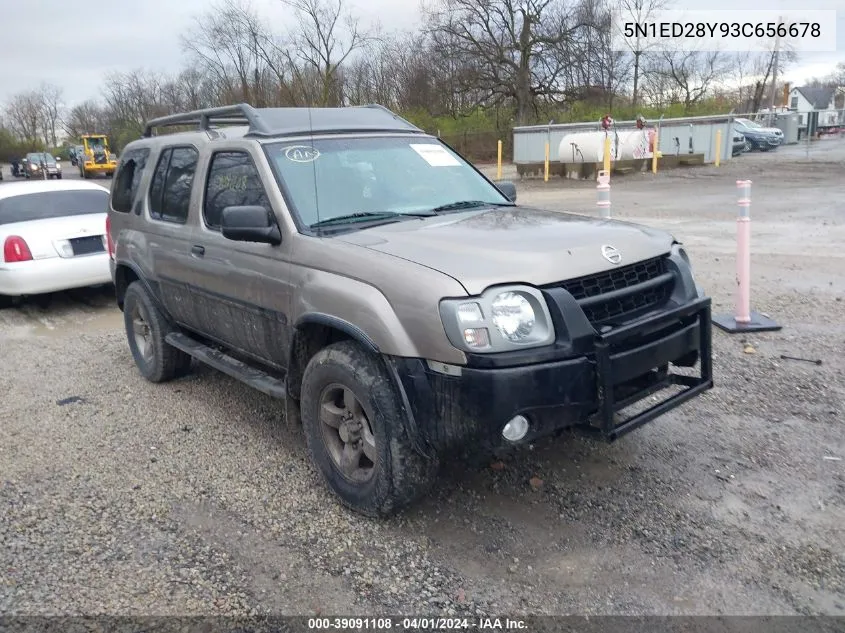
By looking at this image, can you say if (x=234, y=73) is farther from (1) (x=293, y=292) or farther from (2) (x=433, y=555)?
(2) (x=433, y=555)

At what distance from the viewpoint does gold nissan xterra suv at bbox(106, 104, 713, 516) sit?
310cm

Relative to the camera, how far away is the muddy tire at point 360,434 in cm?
333

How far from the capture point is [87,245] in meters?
8.48

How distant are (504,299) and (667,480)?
1.57 m

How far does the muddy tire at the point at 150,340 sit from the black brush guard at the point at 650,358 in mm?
3617

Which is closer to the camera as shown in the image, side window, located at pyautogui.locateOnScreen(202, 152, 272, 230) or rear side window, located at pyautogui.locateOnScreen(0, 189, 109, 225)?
side window, located at pyautogui.locateOnScreen(202, 152, 272, 230)

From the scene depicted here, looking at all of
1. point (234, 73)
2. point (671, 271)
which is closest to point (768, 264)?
point (671, 271)

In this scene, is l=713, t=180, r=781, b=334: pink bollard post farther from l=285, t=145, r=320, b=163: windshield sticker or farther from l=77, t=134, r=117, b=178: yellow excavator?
l=77, t=134, r=117, b=178: yellow excavator

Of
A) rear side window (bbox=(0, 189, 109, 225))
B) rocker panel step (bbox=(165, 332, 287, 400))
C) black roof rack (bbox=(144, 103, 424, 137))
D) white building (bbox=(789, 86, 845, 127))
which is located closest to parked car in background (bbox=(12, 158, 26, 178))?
rear side window (bbox=(0, 189, 109, 225))

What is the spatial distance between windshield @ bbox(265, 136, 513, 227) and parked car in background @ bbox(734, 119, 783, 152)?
33732 mm

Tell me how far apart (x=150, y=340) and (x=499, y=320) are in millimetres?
3806

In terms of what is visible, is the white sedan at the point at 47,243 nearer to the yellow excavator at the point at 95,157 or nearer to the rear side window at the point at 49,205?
the rear side window at the point at 49,205

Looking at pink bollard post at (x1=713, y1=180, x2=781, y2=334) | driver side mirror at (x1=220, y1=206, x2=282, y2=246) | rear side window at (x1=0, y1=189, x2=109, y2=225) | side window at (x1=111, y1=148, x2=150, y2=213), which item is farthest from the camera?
rear side window at (x1=0, y1=189, x2=109, y2=225)

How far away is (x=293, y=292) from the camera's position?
385 cm
